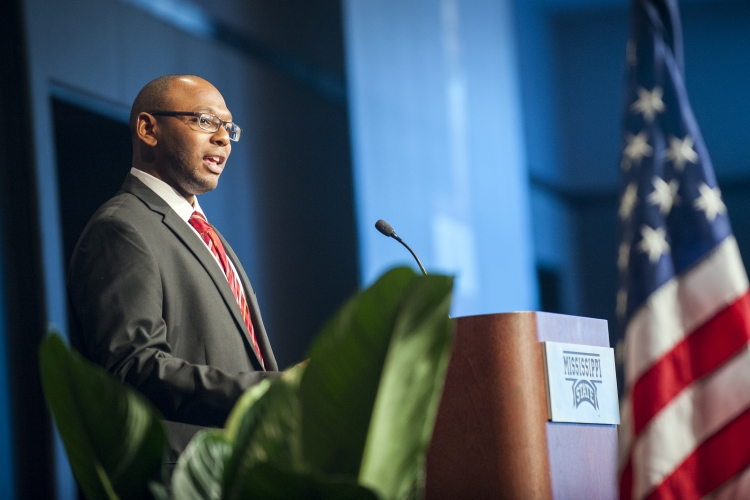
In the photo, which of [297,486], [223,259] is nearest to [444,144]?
[223,259]

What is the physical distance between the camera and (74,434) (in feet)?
2.38

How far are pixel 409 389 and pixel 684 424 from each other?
39.6 inches

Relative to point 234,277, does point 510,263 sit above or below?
above

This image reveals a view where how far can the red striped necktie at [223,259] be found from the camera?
2.05 m

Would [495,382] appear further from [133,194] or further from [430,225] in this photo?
[430,225]

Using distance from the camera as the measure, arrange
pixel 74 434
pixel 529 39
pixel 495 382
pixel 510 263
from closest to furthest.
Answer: pixel 74 434 → pixel 495 382 → pixel 510 263 → pixel 529 39

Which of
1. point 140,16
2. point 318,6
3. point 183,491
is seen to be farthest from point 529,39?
point 183,491

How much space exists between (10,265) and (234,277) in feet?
6.71

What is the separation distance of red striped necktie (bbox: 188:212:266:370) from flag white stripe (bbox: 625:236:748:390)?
800mm

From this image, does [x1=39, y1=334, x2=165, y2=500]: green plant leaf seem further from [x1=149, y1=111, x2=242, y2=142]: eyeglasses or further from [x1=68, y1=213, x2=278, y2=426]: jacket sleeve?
[x1=149, y1=111, x2=242, y2=142]: eyeglasses

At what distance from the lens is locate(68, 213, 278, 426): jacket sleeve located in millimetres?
1578

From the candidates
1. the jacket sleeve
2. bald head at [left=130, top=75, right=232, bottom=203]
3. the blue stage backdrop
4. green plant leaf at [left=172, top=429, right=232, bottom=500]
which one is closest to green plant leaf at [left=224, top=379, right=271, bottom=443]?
green plant leaf at [left=172, top=429, right=232, bottom=500]

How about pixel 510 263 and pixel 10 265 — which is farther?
pixel 510 263

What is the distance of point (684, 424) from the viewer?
1555 millimetres
